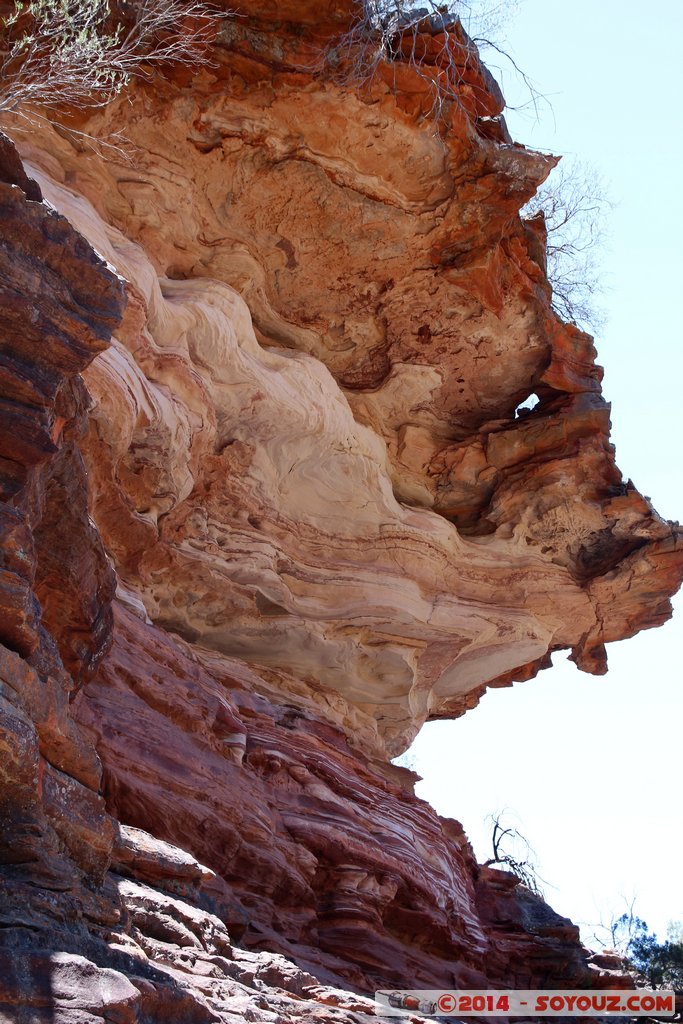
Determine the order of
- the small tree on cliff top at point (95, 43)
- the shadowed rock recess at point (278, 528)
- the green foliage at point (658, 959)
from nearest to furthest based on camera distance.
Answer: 1. the shadowed rock recess at point (278, 528)
2. the small tree on cliff top at point (95, 43)
3. the green foliage at point (658, 959)

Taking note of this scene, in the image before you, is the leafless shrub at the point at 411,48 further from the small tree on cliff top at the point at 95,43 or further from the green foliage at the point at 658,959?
the green foliage at the point at 658,959

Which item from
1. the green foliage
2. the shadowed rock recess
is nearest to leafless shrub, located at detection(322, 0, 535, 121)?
the shadowed rock recess

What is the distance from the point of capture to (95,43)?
24.4ft

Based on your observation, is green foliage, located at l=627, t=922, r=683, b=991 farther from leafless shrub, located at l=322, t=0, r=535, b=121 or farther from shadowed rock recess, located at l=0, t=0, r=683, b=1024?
leafless shrub, located at l=322, t=0, r=535, b=121

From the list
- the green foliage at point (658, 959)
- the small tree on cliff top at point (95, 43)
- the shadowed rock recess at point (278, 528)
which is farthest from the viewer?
the green foliage at point (658, 959)

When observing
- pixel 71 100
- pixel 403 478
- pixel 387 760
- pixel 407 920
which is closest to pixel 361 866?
pixel 407 920

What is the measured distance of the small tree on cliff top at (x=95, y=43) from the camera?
7.54 meters

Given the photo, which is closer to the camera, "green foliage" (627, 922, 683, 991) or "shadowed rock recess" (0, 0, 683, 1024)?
"shadowed rock recess" (0, 0, 683, 1024)

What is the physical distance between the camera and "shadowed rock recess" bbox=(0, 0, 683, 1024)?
15.9 feet

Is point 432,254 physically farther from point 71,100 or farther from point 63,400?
point 63,400

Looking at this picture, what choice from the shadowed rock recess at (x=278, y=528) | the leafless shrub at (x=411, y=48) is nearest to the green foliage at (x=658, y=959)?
the shadowed rock recess at (x=278, y=528)

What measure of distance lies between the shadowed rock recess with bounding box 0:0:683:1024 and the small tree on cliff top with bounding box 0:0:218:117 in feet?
1.22

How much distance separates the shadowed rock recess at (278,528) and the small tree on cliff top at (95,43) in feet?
1.22

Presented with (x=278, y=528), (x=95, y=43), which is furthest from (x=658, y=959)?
(x=95, y=43)
